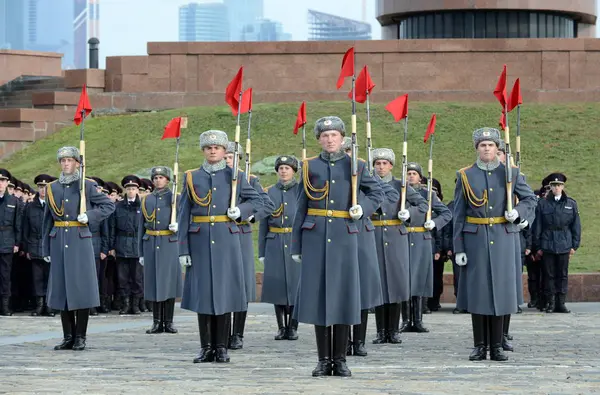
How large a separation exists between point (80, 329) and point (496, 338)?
4.03 meters

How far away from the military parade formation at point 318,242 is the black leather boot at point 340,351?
0.04 ft

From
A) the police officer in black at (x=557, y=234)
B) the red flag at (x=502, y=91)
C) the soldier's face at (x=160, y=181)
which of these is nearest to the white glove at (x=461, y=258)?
the red flag at (x=502, y=91)

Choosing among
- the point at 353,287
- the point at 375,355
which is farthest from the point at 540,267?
the point at 353,287

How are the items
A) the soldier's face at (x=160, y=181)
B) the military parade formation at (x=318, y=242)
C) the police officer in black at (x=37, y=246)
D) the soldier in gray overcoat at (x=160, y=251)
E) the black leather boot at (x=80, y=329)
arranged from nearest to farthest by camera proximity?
1. the military parade formation at (x=318, y=242)
2. the black leather boot at (x=80, y=329)
3. the soldier in gray overcoat at (x=160, y=251)
4. the soldier's face at (x=160, y=181)
5. the police officer in black at (x=37, y=246)

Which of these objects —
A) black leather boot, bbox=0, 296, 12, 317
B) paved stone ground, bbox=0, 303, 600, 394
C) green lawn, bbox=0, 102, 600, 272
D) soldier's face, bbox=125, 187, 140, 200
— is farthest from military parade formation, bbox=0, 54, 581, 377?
green lawn, bbox=0, 102, 600, 272

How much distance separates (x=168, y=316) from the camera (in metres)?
16.7

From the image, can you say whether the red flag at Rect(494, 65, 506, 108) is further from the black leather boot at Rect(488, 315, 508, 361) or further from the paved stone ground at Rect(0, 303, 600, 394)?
the paved stone ground at Rect(0, 303, 600, 394)

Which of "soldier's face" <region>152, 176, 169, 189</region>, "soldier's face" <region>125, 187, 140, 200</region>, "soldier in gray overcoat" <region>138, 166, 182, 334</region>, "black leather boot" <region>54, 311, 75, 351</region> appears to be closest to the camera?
"black leather boot" <region>54, 311, 75, 351</region>

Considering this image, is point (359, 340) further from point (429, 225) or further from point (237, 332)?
point (429, 225)

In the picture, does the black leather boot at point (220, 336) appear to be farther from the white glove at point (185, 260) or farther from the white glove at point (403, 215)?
the white glove at point (403, 215)

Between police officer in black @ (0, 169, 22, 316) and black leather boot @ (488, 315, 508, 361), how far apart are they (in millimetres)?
9010

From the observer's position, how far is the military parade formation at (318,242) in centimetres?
1151

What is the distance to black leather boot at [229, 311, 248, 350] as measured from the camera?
1407 cm

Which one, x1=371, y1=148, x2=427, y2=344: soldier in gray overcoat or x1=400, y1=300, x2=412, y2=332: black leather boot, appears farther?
x1=400, y1=300, x2=412, y2=332: black leather boot
